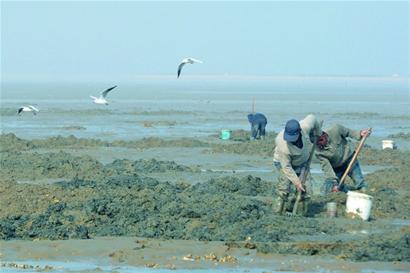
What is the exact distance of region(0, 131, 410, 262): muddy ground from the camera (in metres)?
12.1

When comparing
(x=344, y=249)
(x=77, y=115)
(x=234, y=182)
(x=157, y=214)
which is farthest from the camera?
(x=77, y=115)

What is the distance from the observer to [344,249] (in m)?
11.7

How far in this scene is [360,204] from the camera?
542 inches

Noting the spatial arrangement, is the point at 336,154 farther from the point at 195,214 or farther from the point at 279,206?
the point at 195,214

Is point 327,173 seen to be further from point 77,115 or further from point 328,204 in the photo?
point 77,115

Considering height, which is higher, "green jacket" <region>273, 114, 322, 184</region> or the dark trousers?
"green jacket" <region>273, 114, 322, 184</region>

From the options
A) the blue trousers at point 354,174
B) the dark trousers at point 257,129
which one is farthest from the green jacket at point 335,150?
the dark trousers at point 257,129

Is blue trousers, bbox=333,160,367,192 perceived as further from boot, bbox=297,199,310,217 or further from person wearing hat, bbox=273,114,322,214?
boot, bbox=297,199,310,217

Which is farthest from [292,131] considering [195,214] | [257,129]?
[257,129]

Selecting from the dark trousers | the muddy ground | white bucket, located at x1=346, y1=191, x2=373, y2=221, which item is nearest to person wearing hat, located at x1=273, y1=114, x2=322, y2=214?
the muddy ground

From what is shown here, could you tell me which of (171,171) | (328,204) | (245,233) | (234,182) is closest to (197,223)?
(245,233)

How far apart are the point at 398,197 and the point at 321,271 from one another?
522 cm

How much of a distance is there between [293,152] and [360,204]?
1055mm

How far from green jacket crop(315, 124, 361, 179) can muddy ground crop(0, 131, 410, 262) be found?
17.5 inches
